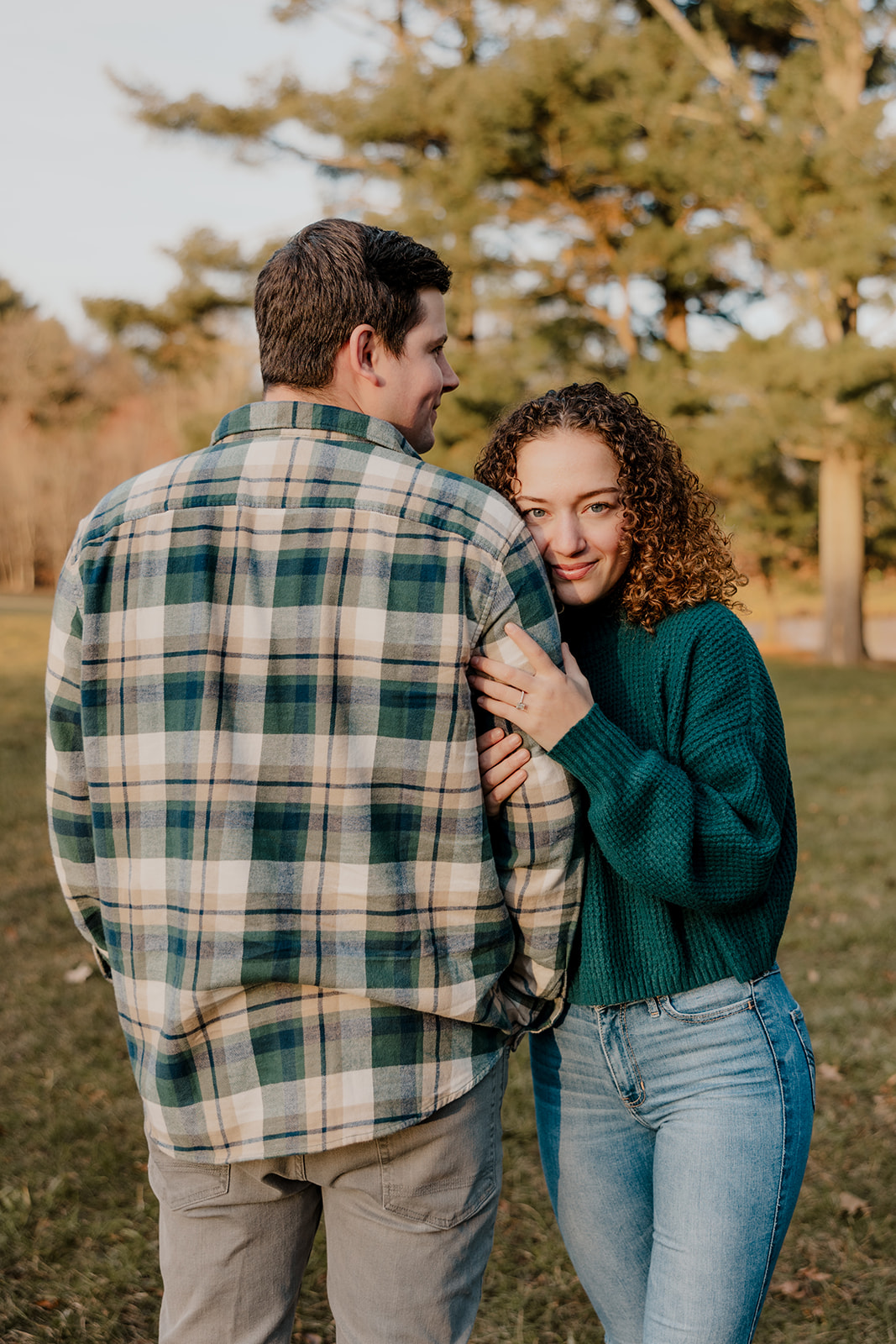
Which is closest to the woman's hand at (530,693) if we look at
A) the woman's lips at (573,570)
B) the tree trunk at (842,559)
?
the woman's lips at (573,570)

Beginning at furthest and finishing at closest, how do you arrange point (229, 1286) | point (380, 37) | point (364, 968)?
point (380, 37)
point (229, 1286)
point (364, 968)

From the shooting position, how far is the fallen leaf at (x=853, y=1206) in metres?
3.15

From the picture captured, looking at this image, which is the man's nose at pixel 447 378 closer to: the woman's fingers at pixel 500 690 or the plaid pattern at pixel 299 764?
the plaid pattern at pixel 299 764

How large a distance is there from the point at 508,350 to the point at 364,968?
591 inches

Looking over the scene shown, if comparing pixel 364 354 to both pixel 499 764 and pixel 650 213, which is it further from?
pixel 650 213

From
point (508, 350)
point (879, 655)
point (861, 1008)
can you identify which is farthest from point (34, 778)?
point (879, 655)

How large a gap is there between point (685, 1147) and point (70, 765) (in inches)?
41.6

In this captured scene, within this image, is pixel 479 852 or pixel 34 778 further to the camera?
pixel 34 778

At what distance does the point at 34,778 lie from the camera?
8.83 meters

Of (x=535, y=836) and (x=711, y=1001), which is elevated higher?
(x=535, y=836)

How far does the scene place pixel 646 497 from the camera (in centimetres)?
179

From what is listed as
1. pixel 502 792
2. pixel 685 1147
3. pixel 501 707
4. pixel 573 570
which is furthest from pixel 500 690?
pixel 685 1147

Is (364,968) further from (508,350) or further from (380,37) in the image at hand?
(380,37)

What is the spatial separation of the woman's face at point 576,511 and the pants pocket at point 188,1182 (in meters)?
0.99
